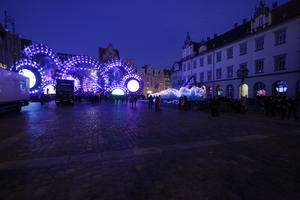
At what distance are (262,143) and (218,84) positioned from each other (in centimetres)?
3427

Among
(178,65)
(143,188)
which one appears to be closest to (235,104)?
(143,188)

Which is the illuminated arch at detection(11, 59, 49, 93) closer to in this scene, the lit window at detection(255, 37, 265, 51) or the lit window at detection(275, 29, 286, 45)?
the lit window at detection(255, 37, 265, 51)

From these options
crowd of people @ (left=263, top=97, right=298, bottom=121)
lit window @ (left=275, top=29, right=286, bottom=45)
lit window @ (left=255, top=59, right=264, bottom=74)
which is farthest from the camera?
lit window @ (left=255, top=59, right=264, bottom=74)

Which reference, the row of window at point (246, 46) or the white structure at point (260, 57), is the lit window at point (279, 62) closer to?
the white structure at point (260, 57)

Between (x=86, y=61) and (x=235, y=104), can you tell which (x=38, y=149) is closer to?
(x=235, y=104)

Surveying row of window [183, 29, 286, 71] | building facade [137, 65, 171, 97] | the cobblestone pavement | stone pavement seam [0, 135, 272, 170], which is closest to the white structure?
row of window [183, 29, 286, 71]

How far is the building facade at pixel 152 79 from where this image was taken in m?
71.8

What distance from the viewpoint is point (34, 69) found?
→ 28.5 metres

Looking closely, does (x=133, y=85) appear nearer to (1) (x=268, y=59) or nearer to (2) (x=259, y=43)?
(2) (x=259, y=43)

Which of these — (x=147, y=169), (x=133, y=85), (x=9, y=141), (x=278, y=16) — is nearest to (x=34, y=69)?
(x=133, y=85)

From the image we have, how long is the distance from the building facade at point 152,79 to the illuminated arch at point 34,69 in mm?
44865

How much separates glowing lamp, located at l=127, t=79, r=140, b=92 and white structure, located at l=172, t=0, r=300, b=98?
57.8 feet

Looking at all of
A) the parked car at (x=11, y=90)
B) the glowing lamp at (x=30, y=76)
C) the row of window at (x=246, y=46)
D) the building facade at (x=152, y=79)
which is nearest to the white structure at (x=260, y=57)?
the row of window at (x=246, y=46)

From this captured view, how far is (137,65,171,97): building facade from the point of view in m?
71.8
